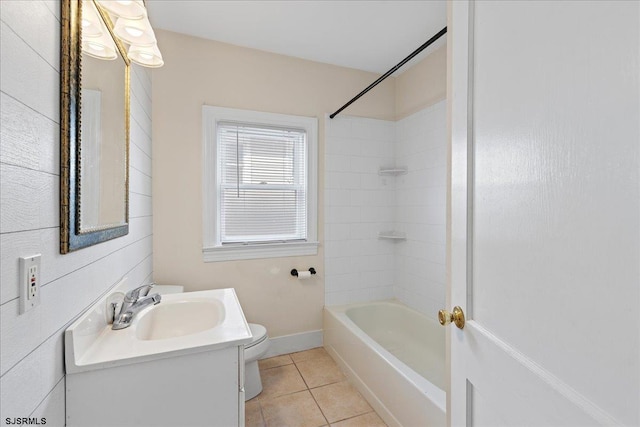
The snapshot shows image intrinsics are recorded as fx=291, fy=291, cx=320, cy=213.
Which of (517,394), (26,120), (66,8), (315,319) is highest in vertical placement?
(66,8)

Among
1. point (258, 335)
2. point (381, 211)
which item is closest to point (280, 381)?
point (258, 335)

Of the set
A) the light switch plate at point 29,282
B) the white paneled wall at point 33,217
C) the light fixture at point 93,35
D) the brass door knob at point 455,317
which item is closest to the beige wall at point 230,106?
the light fixture at point 93,35

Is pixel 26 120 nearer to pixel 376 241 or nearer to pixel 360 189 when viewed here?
pixel 360 189

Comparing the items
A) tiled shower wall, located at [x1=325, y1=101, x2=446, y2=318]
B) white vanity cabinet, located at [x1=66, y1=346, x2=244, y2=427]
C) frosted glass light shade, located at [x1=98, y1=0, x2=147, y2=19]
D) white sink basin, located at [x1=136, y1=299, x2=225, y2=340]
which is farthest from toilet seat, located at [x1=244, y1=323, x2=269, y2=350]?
frosted glass light shade, located at [x1=98, y1=0, x2=147, y2=19]

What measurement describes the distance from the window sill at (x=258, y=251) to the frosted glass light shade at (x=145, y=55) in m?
1.35

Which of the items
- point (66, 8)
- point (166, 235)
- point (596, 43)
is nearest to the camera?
point (596, 43)

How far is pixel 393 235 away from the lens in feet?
9.38

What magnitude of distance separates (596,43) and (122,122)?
67.3 inches

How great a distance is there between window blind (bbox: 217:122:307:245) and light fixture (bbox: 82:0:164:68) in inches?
39.7

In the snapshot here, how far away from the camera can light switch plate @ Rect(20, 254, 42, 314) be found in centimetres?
69

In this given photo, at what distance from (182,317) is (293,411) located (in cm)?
96

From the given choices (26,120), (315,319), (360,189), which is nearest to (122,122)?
(26,120)

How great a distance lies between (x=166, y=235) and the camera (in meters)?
2.21

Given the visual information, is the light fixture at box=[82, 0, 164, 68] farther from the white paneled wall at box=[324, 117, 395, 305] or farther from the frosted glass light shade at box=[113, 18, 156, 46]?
the white paneled wall at box=[324, 117, 395, 305]
